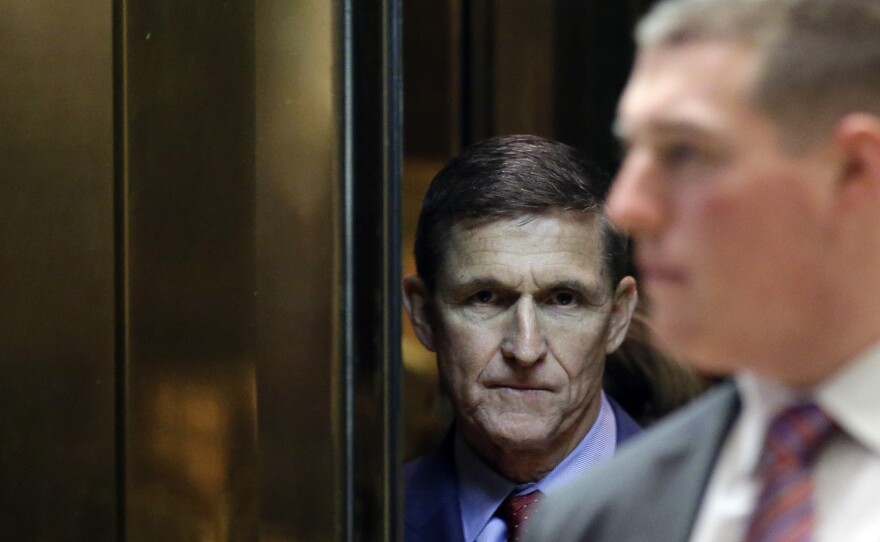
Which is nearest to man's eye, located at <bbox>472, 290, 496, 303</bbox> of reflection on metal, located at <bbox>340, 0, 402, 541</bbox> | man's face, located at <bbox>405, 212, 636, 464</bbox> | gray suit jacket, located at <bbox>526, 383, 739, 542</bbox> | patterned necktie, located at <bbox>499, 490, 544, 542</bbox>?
man's face, located at <bbox>405, 212, 636, 464</bbox>

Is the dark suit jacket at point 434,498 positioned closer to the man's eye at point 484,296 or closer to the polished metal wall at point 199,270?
the polished metal wall at point 199,270

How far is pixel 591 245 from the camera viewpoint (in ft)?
5.23

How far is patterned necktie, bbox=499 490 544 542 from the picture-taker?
1567mm

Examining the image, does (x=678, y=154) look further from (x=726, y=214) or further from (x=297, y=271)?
(x=297, y=271)

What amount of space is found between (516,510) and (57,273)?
843 mm

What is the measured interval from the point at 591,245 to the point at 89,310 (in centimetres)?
81

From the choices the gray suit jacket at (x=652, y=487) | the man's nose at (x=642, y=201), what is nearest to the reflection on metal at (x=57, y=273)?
the gray suit jacket at (x=652, y=487)

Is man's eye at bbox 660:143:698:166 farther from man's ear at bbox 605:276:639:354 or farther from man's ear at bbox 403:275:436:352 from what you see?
man's ear at bbox 403:275:436:352

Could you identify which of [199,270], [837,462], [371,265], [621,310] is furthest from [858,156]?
[199,270]

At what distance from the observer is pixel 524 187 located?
5.25ft

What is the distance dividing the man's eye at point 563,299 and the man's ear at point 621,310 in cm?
5

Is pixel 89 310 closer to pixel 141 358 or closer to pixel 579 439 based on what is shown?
pixel 141 358

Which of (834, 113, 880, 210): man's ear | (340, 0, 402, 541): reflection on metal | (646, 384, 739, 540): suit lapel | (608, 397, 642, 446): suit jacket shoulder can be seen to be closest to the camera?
(834, 113, 880, 210): man's ear

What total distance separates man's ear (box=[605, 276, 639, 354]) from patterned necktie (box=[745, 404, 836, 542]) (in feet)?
2.23
